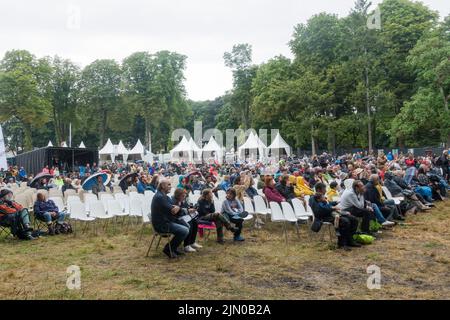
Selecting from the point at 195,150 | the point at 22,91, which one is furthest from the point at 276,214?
the point at 22,91

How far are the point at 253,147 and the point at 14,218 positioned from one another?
84.9ft

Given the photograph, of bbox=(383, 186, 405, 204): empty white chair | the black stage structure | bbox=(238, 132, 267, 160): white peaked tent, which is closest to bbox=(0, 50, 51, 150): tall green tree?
the black stage structure

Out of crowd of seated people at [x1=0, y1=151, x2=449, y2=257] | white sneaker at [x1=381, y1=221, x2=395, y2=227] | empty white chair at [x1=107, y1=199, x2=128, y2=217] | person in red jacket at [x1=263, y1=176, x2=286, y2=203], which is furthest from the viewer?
person in red jacket at [x1=263, y1=176, x2=286, y2=203]

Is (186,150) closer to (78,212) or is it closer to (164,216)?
(78,212)

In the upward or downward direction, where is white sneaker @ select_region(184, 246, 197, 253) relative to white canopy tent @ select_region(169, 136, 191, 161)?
downward

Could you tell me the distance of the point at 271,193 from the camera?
Result: 32.4 ft

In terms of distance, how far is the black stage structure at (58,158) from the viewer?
2520 centimetres

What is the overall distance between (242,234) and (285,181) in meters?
2.01

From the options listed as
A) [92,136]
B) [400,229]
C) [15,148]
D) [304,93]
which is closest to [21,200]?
[400,229]

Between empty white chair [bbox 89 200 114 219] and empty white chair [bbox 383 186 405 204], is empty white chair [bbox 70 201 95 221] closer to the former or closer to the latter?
empty white chair [bbox 89 200 114 219]

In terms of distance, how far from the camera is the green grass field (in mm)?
5148

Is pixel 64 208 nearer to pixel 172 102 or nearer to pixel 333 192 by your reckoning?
pixel 333 192

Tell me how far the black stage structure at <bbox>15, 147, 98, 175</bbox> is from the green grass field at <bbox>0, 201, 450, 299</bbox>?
1747 centimetres

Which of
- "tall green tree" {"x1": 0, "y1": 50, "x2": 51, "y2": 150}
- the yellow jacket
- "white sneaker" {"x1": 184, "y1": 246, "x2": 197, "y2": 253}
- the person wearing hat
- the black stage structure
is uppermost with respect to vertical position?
"tall green tree" {"x1": 0, "y1": 50, "x2": 51, "y2": 150}
